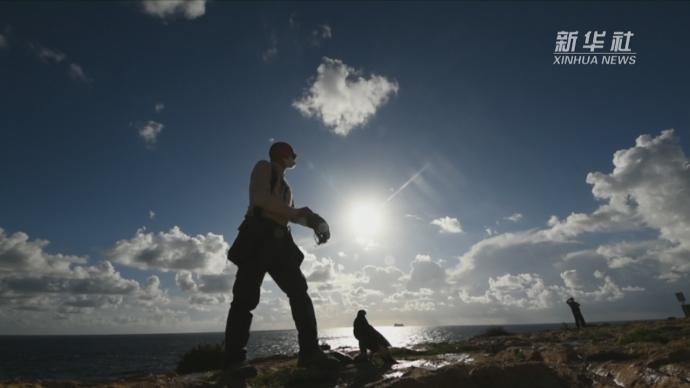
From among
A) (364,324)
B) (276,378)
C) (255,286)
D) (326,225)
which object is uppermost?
(326,225)

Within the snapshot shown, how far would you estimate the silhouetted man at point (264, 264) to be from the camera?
4180 millimetres

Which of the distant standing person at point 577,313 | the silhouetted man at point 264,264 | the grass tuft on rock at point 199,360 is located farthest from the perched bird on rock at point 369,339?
the distant standing person at point 577,313

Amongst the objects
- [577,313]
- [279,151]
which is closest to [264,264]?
[279,151]

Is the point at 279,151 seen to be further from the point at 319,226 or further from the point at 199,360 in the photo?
the point at 199,360

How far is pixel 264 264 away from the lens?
4.32 m

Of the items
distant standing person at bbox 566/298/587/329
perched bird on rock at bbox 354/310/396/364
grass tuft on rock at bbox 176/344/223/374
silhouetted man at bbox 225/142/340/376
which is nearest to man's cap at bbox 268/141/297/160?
silhouetted man at bbox 225/142/340/376

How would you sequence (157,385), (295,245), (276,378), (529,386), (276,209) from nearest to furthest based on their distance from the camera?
(529,386) → (157,385) → (276,378) → (276,209) → (295,245)

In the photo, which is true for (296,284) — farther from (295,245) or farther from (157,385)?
(157,385)

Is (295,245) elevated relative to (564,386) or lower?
elevated

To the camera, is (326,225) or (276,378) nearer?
(276,378)

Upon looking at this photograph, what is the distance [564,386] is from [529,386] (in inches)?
9.9

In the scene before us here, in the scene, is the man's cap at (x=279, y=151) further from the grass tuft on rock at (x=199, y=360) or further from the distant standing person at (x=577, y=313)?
the distant standing person at (x=577, y=313)

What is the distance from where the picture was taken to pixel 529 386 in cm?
214

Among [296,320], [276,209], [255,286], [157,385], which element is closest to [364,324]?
[296,320]
